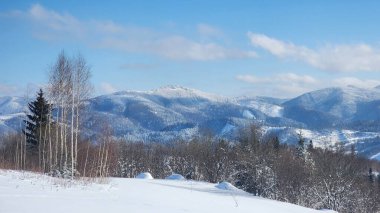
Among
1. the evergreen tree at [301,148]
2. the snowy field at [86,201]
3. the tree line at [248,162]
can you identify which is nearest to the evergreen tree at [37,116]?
the tree line at [248,162]

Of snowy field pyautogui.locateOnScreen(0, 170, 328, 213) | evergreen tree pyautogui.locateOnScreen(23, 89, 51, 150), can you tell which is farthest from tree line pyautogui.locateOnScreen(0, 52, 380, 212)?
snowy field pyautogui.locateOnScreen(0, 170, 328, 213)

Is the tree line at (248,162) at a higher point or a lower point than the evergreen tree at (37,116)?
lower

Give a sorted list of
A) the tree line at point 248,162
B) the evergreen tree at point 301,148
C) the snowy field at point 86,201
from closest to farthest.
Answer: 1. the snowy field at point 86,201
2. the tree line at point 248,162
3. the evergreen tree at point 301,148

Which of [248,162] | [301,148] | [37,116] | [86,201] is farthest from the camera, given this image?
[301,148]

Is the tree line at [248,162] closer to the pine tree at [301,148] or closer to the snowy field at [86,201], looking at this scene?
the pine tree at [301,148]

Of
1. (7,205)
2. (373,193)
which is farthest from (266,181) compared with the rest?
(7,205)

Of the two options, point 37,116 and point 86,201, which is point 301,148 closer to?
point 37,116

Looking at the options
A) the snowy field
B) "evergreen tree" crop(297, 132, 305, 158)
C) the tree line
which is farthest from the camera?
"evergreen tree" crop(297, 132, 305, 158)

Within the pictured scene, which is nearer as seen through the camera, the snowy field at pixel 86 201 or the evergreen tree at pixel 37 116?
the snowy field at pixel 86 201

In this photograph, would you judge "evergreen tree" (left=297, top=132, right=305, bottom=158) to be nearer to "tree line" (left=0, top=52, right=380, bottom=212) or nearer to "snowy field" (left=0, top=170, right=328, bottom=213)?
"tree line" (left=0, top=52, right=380, bottom=212)

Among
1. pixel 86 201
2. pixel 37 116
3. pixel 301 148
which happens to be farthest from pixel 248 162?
pixel 86 201

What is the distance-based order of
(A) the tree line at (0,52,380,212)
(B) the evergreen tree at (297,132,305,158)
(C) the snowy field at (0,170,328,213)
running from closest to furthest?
(C) the snowy field at (0,170,328,213) → (A) the tree line at (0,52,380,212) → (B) the evergreen tree at (297,132,305,158)

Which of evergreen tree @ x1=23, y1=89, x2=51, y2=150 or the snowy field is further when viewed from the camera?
evergreen tree @ x1=23, y1=89, x2=51, y2=150

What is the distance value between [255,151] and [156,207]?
47432mm
